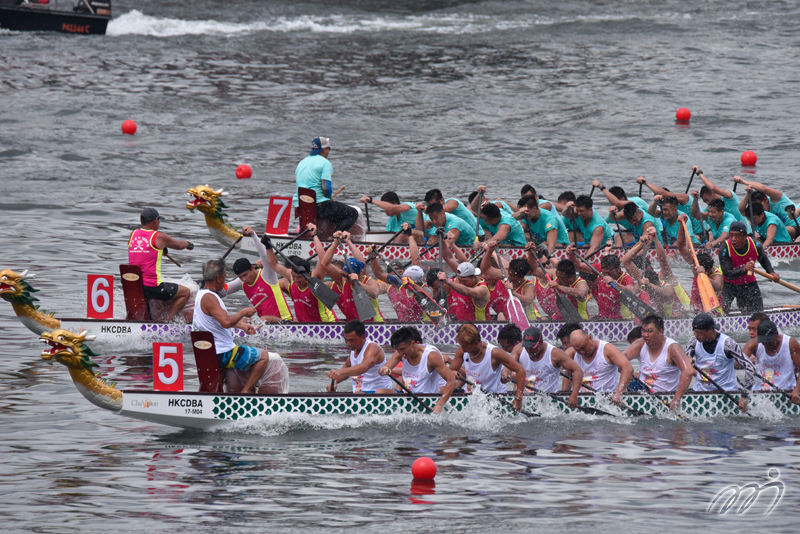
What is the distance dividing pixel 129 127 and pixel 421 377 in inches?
822

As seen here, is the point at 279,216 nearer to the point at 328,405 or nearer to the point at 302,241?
the point at 302,241

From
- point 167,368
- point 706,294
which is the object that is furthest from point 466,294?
point 167,368

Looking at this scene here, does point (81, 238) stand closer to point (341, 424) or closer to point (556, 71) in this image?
point (341, 424)

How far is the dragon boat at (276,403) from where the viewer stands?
1003cm

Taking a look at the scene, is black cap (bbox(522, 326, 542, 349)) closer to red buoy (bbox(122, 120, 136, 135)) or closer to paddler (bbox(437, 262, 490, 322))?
paddler (bbox(437, 262, 490, 322))

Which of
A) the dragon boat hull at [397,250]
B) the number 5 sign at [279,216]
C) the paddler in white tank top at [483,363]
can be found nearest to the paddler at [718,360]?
the paddler in white tank top at [483,363]

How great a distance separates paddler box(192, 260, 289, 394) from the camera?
1034 cm

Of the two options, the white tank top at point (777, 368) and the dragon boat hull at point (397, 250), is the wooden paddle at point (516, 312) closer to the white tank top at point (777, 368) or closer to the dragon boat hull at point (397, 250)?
the white tank top at point (777, 368)

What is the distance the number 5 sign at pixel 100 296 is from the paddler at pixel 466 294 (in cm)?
447

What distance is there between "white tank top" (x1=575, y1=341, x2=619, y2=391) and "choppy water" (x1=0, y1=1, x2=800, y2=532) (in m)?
0.45

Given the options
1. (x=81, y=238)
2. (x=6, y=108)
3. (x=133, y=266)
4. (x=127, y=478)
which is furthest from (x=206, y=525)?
(x=6, y=108)

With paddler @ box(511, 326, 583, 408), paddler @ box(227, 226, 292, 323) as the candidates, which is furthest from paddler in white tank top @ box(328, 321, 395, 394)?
paddler @ box(227, 226, 292, 323)

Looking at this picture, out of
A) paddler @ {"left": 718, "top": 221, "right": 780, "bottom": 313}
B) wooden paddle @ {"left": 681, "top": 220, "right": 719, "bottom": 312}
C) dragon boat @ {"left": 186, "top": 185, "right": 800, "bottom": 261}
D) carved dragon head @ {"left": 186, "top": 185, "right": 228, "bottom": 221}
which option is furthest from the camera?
dragon boat @ {"left": 186, "top": 185, "right": 800, "bottom": 261}

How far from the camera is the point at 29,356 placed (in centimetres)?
1353
